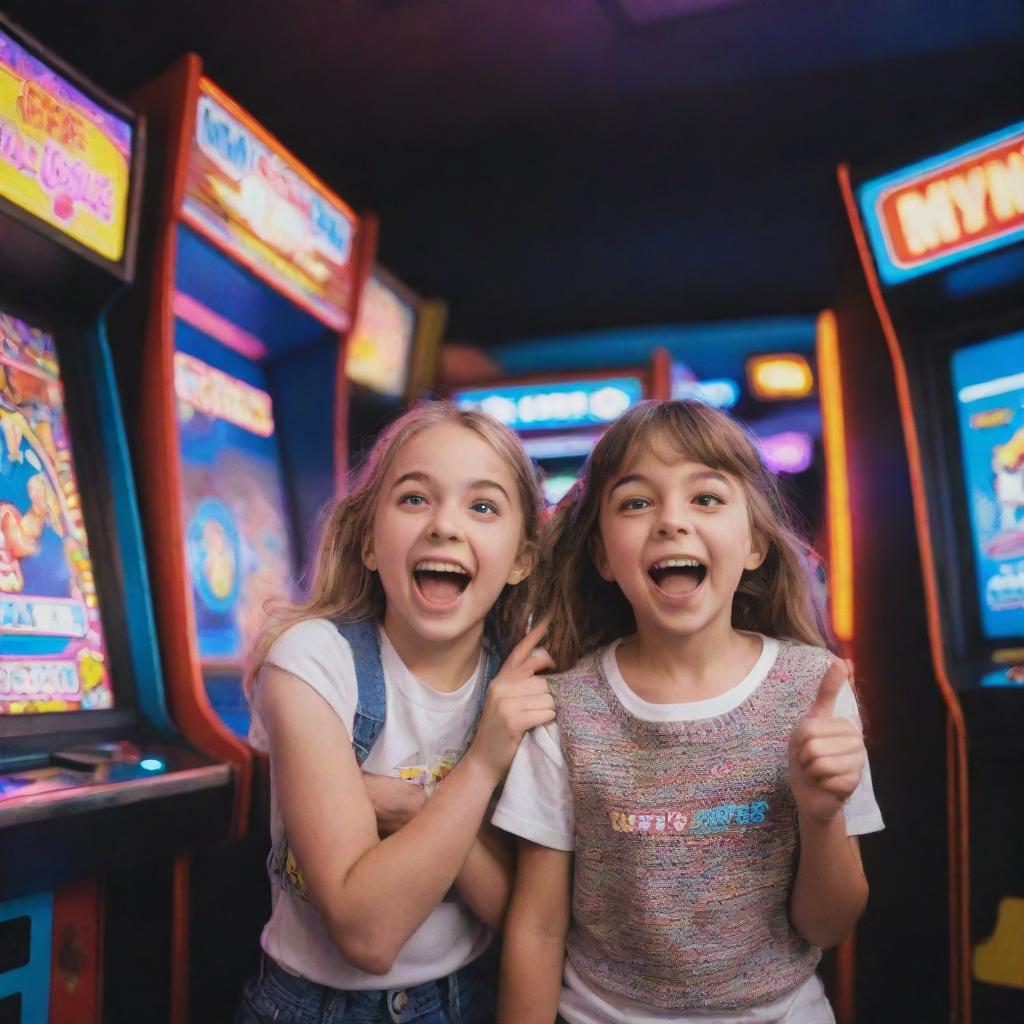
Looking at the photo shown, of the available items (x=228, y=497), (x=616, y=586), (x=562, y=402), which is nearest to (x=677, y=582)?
(x=616, y=586)

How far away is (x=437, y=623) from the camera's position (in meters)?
1.30

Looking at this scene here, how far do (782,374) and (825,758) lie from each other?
658 centimetres

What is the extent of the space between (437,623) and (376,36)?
9.19 feet

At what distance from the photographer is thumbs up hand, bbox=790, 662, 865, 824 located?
3.43ft

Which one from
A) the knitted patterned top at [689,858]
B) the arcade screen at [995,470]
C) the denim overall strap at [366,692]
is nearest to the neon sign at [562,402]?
the arcade screen at [995,470]

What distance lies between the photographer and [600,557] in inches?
56.0

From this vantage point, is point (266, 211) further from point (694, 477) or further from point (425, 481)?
point (694, 477)

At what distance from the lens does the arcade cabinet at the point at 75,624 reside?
5.02 feet

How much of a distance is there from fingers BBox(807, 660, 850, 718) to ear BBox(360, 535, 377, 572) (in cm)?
66

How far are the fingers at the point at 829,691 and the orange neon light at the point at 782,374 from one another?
21.2 feet

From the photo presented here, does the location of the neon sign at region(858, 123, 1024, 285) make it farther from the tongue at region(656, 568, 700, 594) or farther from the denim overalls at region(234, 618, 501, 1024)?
the denim overalls at region(234, 618, 501, 1024)

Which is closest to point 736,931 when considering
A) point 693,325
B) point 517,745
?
point 517,745

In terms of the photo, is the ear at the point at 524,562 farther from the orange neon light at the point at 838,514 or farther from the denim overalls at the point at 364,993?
the orange neon light at the point at 838,514

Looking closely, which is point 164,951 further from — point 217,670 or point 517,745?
point 517,745
